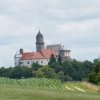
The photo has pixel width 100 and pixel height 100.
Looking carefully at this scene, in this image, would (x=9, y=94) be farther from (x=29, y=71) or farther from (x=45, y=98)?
(x=29, y=71)

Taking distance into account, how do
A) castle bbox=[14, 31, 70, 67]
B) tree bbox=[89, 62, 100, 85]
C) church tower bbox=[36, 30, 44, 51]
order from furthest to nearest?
church tower bbox=[36, 30, 44, 51]
castle bbox=[14, 31, 70, 67]
tree bbox=[89, 62, 100, 85]

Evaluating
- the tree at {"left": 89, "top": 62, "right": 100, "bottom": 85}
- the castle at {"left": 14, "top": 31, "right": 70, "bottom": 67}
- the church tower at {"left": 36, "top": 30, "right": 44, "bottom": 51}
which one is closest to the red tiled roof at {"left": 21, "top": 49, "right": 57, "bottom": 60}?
the castle at {"left": 14, "top": 31, "right": 70, "bottom": 67}

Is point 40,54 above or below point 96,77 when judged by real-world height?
above

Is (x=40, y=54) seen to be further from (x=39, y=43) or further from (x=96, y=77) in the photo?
(x=96, y=77)

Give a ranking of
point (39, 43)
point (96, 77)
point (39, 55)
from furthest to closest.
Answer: point (39, 43)
point (39, 55)
point (96, 77)

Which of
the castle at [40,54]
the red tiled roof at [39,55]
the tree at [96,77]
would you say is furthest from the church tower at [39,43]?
the tree at [96,77]

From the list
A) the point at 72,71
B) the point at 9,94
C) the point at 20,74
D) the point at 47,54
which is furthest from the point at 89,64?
the point at 9,94

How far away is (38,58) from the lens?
181 meters

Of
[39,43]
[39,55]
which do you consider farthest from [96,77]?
[39,43]

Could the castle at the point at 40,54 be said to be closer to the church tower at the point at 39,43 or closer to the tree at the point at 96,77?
the church tower at the point at 39,43

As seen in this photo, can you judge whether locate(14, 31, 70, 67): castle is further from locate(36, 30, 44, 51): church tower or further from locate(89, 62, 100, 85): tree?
locate(89, 62, 100, 85): tree

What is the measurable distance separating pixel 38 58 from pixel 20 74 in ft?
180

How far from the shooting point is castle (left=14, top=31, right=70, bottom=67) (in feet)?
590

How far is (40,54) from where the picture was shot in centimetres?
18062
